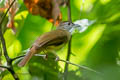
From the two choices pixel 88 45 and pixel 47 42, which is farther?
pixel 88 45

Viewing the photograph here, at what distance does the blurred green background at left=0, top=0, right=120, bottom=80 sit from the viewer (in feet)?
2.06

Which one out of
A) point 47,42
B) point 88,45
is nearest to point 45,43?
point 47,42

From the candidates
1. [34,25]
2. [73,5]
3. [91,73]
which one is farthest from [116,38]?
[34,25]

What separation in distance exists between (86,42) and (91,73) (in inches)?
9.0

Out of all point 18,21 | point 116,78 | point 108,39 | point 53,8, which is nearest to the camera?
point 116,78

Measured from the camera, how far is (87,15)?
0.89 metres

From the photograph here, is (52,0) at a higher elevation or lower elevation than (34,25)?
higher

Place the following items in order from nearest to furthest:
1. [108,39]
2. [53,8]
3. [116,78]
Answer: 1. [116,78]
2. [108,39]
3. [53,8]

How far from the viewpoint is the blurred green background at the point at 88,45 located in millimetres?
628

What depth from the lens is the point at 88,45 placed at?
81 cm

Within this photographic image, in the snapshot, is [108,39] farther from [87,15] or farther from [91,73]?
[87,15]

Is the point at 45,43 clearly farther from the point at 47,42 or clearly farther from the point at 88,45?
the point at 88,45

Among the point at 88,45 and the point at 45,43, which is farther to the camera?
the point at 88,45

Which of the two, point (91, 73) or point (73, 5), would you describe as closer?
point (91, 73)
